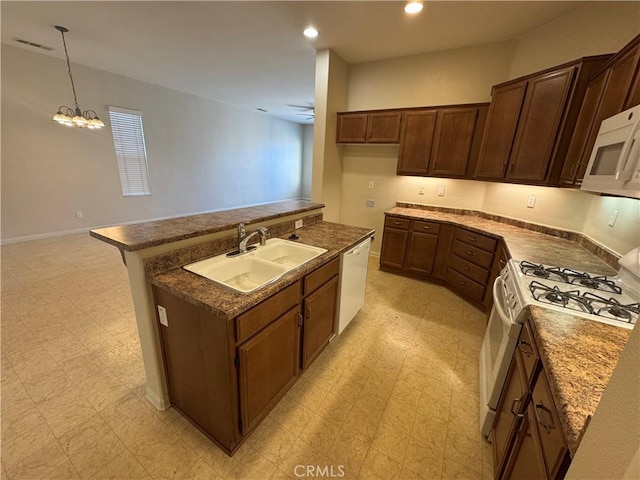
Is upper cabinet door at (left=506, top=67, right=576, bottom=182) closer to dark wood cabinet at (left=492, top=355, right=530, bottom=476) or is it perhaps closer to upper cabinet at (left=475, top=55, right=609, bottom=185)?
upper cabinet at (left=475, top=55, right=609, bottom=185)

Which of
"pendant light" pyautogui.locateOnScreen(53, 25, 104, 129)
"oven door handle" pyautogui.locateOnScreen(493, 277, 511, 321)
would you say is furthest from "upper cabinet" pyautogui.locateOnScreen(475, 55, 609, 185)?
"pendant light" pyautogui.locateOnScreen(53, 25, 104, 129)

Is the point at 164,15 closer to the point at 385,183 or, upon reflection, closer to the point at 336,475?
the point at 385,183

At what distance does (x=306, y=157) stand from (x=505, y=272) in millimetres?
9041

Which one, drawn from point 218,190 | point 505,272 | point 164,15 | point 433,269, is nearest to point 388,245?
point 433,269

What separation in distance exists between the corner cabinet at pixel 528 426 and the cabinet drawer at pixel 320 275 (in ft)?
3.65

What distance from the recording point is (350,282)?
221cm

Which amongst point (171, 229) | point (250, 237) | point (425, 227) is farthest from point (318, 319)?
point (425, 227)

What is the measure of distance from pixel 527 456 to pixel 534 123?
2.74m

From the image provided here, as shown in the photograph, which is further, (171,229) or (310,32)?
(310,32)

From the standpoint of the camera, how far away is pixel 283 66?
156 inches

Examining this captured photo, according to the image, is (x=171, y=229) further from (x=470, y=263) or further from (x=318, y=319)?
(x=470, y=263)

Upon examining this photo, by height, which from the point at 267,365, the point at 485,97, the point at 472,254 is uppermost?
the point at 485,97

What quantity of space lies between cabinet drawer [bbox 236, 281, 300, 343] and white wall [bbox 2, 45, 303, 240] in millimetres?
5298

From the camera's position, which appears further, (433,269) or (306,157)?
(306,157)
